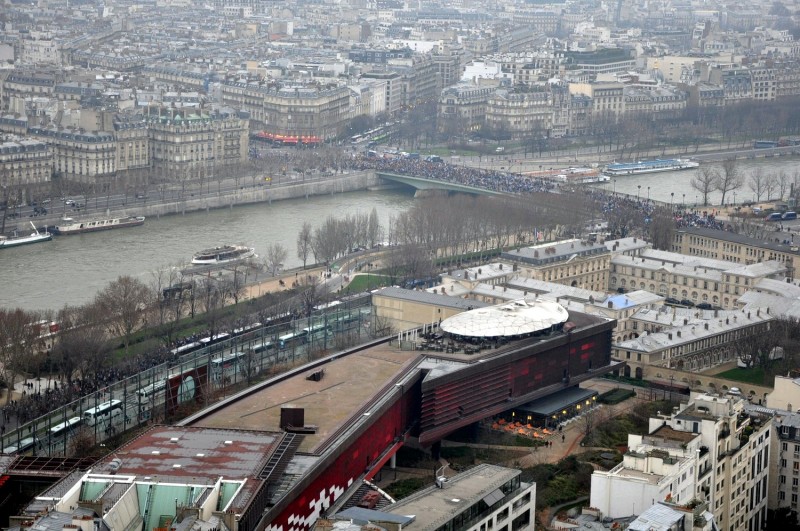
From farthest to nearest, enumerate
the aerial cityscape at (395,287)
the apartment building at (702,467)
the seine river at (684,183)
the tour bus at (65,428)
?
the seine river at (684,183) → the tour bus at (65,428) → the aerial cityscape at (395,287) → the apartment building at (702,467)

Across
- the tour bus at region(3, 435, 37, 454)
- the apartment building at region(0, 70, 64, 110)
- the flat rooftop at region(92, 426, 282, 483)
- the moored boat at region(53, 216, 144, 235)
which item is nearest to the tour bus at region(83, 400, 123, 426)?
the tour bus at region(3, 435, 37, 454)

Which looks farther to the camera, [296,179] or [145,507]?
[296,179]

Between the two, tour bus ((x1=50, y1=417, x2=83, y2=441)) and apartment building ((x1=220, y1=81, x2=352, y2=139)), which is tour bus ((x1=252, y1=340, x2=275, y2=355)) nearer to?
tour bus ((x1=50, y1=417, x2=83, y2=441))

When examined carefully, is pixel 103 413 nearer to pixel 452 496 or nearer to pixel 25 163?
pixel 452 496

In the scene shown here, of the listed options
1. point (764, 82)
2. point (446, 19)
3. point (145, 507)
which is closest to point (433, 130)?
point (764, 82)

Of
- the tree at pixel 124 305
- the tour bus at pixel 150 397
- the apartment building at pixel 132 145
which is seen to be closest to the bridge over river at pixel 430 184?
the apartment building at pixel 132 145

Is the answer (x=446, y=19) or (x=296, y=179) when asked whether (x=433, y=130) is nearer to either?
(x=296, y=179)

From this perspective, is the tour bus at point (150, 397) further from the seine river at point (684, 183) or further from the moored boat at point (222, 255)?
the seine river at point (684, 183)
